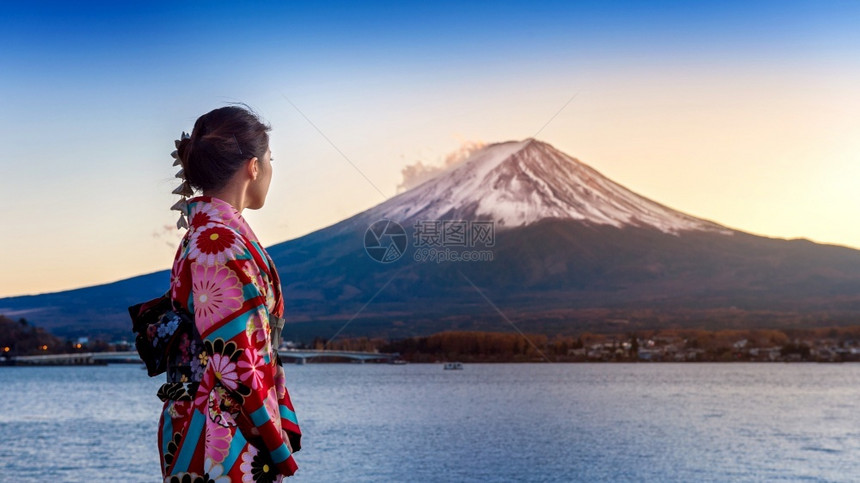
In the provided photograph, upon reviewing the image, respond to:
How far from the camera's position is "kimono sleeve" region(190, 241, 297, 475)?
1.57m

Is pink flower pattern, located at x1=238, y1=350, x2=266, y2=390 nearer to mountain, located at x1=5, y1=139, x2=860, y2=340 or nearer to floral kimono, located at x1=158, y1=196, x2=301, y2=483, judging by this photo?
floral kimono, located at x1=158, y1=196, x2=301, y2=483

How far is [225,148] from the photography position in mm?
1694

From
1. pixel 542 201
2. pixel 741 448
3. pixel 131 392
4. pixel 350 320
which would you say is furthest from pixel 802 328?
pixel 741 448

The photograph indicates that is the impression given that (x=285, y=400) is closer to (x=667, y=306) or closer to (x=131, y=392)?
(x=131, y=392)

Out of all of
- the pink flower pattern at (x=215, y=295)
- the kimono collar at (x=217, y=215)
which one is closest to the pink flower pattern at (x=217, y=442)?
the pink flower pattern at (x=215, y=295)

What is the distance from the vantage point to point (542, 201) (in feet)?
239

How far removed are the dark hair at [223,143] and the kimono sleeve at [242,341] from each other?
174 millimetres

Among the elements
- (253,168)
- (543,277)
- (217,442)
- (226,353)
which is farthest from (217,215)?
(543,277)

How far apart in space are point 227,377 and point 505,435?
2596cm

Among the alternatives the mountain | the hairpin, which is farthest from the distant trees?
the hairpin

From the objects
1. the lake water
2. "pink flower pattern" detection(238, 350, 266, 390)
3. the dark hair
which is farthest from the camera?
the lake water

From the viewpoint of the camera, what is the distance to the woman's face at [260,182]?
5.70ft

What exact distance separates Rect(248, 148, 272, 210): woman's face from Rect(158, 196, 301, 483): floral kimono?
0.33ft

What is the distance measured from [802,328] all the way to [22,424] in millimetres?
69662
